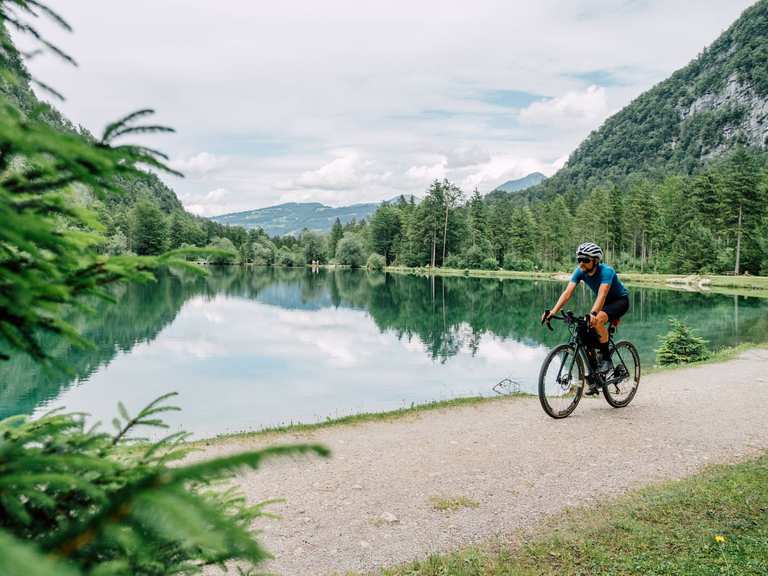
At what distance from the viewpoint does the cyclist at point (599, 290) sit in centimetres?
816

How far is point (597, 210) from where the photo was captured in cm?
7806

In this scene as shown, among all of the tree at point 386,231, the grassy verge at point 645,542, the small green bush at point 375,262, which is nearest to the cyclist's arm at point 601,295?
the grassy verge at point 645,542

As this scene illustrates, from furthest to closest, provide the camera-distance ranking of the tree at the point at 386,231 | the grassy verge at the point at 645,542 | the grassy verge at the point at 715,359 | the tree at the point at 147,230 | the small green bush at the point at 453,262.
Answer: the tree at the point at 386,231
the tree at the point at 147,230
the small green bush at the point at 453,262
the grassy verge at the point at 715,359
the grassy verge at the point at 645,542

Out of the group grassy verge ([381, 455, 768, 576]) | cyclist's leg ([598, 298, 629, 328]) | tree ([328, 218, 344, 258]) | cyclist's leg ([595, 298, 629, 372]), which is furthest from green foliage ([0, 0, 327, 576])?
tree ([328, 218, 344, 258])

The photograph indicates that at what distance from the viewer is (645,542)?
4633 millimetres

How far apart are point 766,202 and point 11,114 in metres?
72.4

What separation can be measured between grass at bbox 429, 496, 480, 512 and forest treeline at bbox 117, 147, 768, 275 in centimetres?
4503

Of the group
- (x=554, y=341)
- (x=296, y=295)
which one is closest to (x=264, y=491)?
(x=554, y=341)

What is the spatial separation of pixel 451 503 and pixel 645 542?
73.5 inches

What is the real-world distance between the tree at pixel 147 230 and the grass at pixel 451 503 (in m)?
104

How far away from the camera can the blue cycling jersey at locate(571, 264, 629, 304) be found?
26.9 feet

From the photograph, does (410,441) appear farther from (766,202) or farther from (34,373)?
(766,202)

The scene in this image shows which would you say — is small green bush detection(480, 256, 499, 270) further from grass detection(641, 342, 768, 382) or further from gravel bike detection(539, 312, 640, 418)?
gravel bike detection(539, 312, 640, 418)

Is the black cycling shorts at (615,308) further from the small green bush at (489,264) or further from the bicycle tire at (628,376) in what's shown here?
the small green bush at (489,264)
